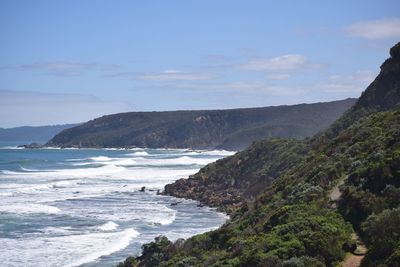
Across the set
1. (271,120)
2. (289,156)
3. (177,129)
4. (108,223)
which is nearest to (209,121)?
(177,129)

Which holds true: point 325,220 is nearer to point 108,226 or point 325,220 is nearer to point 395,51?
point 108,226

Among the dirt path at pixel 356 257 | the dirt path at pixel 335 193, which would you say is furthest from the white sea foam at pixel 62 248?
the dirt path at pixel 356 257

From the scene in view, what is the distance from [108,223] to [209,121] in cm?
16288

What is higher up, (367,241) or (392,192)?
(392,192)

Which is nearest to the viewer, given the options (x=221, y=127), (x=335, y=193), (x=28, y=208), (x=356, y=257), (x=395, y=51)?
(x=356, y=257)

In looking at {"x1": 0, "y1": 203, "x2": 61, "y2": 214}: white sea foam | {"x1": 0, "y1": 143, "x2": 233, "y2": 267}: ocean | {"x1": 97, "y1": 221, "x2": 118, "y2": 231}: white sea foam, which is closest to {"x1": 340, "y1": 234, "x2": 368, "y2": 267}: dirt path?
{"x1": 0, "y1": 143, "x2": 233, "y2": 267}: ocean

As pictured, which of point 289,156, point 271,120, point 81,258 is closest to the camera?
point 81,258

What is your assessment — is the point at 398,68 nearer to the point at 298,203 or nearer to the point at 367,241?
the point at 298,203

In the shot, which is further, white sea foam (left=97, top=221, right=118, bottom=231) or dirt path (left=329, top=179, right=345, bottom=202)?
white sea foam (left=97, top=221, right=118, bottom=231)

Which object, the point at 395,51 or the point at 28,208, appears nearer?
the point at 28,208

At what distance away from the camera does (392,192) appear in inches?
618

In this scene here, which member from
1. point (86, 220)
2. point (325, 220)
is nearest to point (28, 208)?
point (86, 220)

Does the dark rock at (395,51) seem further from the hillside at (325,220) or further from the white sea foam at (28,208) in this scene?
the white sea foam at (28,208)

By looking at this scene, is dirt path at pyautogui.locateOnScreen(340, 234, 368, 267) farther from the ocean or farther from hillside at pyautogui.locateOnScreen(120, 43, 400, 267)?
the ocean
